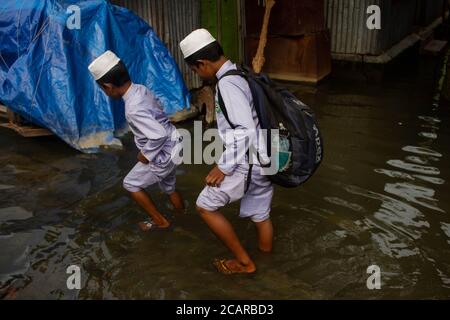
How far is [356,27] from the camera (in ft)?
30.6

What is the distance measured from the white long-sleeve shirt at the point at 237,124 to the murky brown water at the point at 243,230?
3.60 ft

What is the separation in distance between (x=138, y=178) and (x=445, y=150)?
4.15 meters

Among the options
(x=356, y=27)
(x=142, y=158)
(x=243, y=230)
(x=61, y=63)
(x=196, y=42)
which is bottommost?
(x=243, y=230)

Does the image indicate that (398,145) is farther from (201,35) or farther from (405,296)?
(201,35)

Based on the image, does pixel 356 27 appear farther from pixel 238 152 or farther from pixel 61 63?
pixel 238 152

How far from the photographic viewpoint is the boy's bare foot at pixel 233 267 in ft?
12.5

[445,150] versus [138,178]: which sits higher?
[138,178]

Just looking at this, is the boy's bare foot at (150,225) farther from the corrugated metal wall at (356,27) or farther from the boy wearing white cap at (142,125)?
the corrugated metal wall at (356,27)

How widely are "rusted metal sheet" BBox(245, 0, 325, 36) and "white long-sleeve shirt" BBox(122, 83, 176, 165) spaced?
5447 millimetres

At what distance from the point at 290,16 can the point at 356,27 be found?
1.46 m

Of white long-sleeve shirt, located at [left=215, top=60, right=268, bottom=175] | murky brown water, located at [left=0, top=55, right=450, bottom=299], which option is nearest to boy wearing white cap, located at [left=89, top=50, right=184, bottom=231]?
murky brown water, located at [left=0, top=55, right=450, bottom=299]

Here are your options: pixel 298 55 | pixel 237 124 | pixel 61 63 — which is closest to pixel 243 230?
pixel 237 124

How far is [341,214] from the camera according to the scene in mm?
4738
